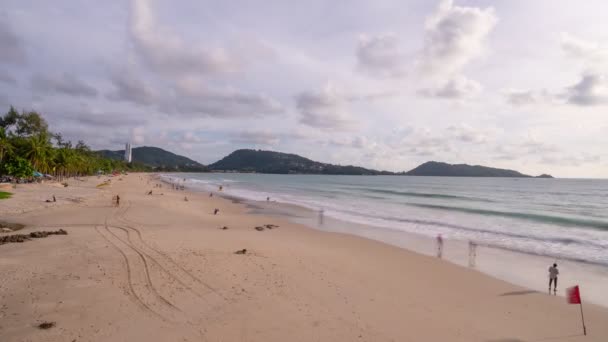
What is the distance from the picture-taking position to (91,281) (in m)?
8.45

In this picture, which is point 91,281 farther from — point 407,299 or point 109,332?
point 407,299

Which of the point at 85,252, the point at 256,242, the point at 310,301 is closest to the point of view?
the point at 310,301

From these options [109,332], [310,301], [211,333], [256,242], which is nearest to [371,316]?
[310,301]

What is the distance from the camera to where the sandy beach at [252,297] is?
650 cm

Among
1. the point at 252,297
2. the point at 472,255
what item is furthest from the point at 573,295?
the point at 472,255

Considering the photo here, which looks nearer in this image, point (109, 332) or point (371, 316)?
point (109, 332)

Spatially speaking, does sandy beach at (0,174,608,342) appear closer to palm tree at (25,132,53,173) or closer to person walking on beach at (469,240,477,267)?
person walking on beach at (469,240,477,267)

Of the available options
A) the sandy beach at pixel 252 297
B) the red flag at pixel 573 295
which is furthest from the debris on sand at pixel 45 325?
the red flag at pixel 573 295

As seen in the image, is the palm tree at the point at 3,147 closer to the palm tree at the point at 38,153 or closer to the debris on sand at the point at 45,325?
the palm tree at the point at 38,153

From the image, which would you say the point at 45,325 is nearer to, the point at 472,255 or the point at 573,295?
the point at 573,295

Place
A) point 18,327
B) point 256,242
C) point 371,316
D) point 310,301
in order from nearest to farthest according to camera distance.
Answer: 1. point 18,327
2. point 371,316
3. point 310,301
4. point 256,242

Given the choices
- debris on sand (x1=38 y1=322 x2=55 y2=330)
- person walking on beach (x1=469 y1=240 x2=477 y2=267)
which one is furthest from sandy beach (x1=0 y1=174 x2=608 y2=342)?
person walking on beach (x1=469 y1=240 x2=477 y2=267)

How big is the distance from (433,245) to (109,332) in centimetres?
1482

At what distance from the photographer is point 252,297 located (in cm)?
809
